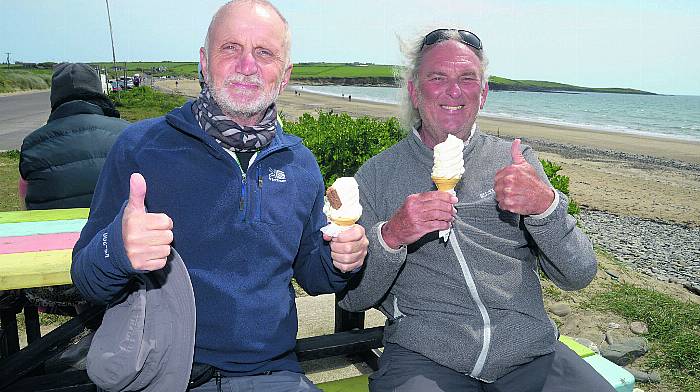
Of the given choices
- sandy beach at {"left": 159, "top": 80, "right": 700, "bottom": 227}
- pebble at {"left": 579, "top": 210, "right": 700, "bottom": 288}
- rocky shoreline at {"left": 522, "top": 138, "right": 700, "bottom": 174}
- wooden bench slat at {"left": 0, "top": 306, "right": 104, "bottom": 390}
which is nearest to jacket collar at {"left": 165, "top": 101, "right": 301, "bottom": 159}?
wooden bench slat at {"left": 0, "top": 306, "right": 104, "bottom": 390}

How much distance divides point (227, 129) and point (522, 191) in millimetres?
1361

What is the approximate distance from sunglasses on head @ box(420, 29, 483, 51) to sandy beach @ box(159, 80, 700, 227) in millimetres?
3766

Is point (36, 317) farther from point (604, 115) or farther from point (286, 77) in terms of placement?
point (604, 115)

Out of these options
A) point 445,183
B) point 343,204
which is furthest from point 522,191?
point 343,204

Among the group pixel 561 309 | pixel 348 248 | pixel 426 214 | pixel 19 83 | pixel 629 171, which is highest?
pixel 426 214

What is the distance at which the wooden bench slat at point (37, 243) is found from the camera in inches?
110

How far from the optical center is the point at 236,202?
246cm

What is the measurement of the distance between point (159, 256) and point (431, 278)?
1495mm

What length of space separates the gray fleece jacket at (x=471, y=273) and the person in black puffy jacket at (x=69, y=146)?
6.72 feet

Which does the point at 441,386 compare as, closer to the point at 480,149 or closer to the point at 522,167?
the point at 522,167

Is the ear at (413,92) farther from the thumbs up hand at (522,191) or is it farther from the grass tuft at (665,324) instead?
the grass tuft at (665,324)

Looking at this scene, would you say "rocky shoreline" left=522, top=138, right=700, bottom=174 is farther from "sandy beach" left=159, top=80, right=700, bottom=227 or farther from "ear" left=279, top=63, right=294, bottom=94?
"ear" left=279, top=63, right=294, bottom=94

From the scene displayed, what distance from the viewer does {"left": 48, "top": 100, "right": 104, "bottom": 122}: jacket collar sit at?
3.93m

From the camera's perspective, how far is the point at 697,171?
21969mm
